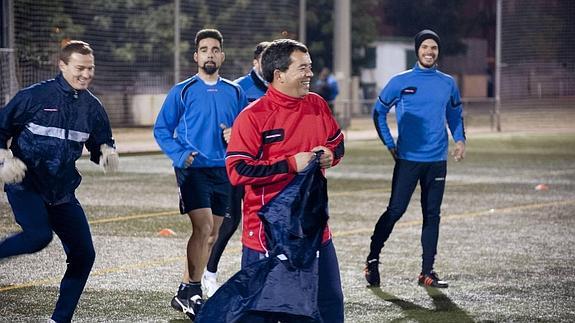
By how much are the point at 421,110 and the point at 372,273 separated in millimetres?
1413

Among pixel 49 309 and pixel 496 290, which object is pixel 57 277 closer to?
pixel 49 309

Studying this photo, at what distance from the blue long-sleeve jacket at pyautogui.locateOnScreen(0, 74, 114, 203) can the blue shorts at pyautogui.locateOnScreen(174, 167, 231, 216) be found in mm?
1295

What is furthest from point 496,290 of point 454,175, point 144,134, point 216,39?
point 144,134

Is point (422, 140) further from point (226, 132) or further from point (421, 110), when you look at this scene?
point (226, 132)

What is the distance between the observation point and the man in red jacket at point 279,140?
5.63 metres

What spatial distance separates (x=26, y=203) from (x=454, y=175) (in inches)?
501

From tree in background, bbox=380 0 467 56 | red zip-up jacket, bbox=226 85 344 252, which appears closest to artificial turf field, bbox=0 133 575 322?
red zip-up jacket, bbox=226 85 344 252

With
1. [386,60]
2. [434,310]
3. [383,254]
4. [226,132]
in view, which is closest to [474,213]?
[383,254]

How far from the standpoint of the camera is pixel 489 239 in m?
11.8

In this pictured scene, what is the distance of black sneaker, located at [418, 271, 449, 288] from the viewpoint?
9.08m

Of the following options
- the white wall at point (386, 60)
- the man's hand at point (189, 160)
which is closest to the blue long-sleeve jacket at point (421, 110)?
the man's hand at point (189, 160)

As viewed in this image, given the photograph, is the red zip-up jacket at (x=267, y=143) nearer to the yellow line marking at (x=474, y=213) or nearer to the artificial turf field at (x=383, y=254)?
the artificial turf field at (x=383, y=254)

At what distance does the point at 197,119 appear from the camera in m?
8.30

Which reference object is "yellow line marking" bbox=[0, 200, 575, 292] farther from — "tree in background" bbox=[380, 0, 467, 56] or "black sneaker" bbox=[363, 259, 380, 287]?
"tree in background" bbox=[380, 0, 467, 56]
